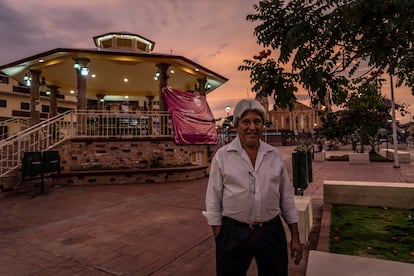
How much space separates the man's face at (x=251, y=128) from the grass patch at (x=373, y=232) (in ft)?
7.60

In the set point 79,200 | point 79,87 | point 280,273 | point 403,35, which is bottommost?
point 79,200

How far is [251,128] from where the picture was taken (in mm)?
1820

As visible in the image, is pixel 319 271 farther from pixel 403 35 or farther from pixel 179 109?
pixel 179 109

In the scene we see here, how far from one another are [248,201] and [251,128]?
1.63ft

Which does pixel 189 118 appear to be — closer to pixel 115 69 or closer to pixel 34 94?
pixel 115 69

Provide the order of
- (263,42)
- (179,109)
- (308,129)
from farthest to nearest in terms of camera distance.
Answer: (308,129)
(179,109)
(263,42)

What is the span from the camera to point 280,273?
175 cm

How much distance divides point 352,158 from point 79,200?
13761 millimetres

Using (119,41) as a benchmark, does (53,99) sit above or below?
below

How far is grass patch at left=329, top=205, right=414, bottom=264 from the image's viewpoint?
10.4 ft

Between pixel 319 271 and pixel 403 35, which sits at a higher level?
pixel 403 35

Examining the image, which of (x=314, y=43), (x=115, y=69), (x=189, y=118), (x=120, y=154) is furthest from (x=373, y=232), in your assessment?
(x=115, y=69)

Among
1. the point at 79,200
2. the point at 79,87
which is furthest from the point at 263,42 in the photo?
the point at 79,87

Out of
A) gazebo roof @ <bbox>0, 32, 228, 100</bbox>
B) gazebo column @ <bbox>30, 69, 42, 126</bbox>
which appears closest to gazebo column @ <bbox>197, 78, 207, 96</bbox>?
gazebo roof @ <bbox>0, 32, 228, 100</bbox>
